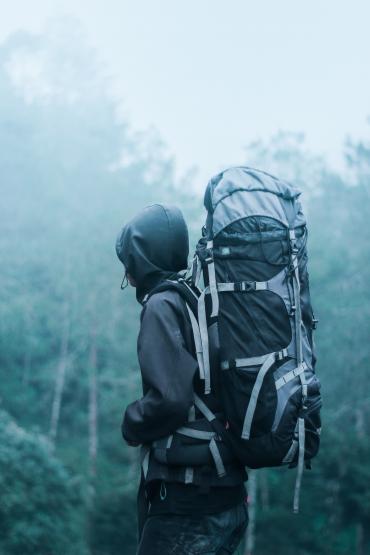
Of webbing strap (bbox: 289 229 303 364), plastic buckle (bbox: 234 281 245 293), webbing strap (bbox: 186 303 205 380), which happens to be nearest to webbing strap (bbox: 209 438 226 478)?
webbing strap (bbox: 186 303 205 380)

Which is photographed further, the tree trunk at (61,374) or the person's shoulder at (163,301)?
the tree trunk at (61,374)

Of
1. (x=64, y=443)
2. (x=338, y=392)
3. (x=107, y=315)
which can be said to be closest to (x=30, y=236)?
(x=107, y=315)

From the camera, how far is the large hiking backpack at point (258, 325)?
2057mm

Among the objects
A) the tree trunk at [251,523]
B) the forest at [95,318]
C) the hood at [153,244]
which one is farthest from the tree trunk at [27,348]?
the hood at [153,244]

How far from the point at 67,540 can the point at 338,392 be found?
11.6 meters

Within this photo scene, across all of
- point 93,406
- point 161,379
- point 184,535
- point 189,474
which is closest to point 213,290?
point 161,379

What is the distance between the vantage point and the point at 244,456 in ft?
6.87

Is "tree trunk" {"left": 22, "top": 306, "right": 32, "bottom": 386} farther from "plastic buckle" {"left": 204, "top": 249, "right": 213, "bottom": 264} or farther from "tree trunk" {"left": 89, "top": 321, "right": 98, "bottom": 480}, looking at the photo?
"plastic buckle" {"left": 204, "top": 249, "right": 213, "bottom": 264}

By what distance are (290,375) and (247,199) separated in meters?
0.64

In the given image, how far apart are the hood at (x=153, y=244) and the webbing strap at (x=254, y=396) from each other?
1.85ft

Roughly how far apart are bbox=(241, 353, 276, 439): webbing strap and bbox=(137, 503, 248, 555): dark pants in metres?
0.36

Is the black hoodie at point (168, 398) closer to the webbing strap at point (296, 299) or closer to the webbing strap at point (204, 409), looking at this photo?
the webbing strap at point (204, 409)

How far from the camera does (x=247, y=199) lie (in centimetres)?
221

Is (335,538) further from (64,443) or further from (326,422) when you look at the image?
(64,443)
